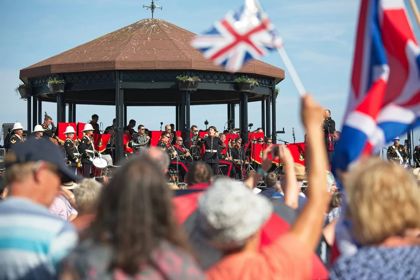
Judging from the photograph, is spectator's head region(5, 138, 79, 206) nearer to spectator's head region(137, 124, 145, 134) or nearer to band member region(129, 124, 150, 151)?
band member region(129, 124, 150, 151)

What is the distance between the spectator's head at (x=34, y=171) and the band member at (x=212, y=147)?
19.7 m

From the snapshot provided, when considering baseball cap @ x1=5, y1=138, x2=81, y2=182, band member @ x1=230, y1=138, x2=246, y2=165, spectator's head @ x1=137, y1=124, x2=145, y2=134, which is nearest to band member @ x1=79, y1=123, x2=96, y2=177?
spectator's head @ x1=137, y1=124, x2=145, y2=134

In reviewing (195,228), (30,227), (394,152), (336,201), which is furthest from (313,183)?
(394,152)

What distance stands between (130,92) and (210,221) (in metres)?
26.2

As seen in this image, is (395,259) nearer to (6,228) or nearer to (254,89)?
(6,228)

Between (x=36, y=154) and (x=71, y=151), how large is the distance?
62.1ft

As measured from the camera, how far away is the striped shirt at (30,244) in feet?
11.6

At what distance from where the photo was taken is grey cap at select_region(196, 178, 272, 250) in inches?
131

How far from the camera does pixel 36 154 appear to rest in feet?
12.7

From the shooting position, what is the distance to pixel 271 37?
5176 mm

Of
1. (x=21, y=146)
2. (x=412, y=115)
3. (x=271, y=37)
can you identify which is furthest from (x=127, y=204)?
(x=412, y=115)

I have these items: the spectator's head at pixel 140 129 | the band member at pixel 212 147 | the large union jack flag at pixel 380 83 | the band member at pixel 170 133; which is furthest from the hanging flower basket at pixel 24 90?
the large union jack flag at pixel 380 83

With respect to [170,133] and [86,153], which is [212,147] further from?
[86,153]

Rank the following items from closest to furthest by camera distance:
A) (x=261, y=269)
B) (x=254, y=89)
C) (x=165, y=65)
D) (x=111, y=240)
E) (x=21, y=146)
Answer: (x=111, y=240)
(x=261, y=269)
(x=21, y=146)
(x=165, y=65)
(x=254, y=89)
